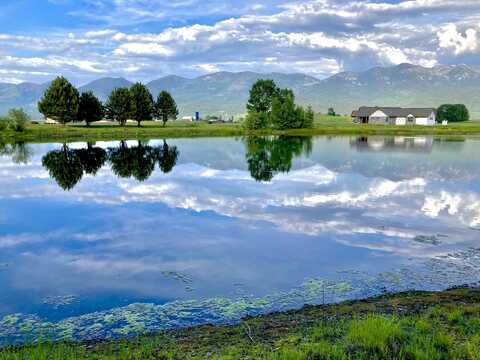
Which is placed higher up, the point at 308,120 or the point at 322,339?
the point at 308,120

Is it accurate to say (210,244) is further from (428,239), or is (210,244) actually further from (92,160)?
(92,160)

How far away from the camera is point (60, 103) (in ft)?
430

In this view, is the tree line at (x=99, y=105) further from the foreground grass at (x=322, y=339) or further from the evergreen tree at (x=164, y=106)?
the foreground grass at (x=322, y=339)

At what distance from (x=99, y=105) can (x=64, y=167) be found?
90776 millimetres

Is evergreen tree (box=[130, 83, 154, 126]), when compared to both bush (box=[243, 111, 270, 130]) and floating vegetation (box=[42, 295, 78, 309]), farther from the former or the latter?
floating vegetation (box=[42, 295, 78, 309])

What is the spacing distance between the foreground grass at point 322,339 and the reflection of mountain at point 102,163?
34572 millimetres

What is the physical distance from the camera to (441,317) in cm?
1469

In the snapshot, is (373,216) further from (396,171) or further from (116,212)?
(396,171)

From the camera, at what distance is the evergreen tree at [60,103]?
132 metres

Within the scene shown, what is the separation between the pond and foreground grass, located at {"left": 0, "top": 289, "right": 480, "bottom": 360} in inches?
68.2

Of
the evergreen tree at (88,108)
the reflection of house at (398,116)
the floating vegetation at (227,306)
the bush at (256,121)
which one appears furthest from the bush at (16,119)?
the reflection of house at (398,116)

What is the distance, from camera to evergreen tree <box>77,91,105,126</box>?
461ft

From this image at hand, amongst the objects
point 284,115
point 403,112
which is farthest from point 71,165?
point 403,112

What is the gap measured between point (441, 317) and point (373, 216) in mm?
18819
